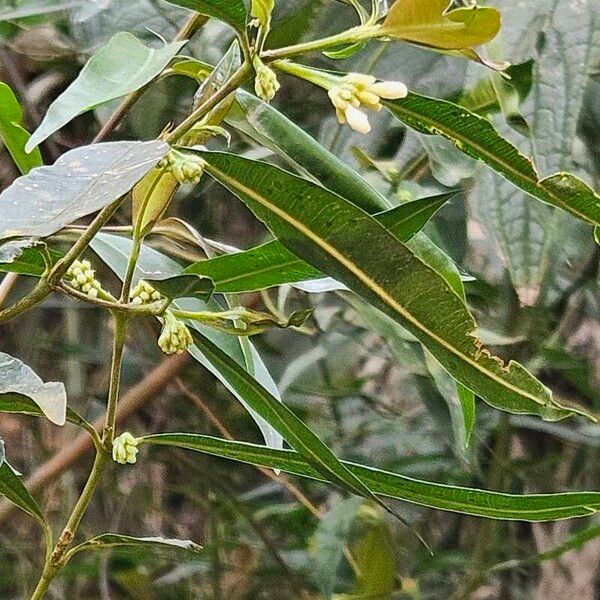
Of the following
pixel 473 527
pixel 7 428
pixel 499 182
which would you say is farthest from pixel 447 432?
pixel 7 428

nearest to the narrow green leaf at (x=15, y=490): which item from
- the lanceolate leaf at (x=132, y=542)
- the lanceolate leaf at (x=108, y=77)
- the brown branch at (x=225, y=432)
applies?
the lanceolate leaf at (x=132, y=542)

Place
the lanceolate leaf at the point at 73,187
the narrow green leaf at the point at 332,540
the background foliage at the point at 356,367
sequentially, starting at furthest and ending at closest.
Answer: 1. the narrow green leaf at the point at 332,540
2. the background foliage at the point at 356,367
3. the lanceolate leaf at the point at 73,187

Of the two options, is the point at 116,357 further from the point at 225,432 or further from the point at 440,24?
the point at 225,432

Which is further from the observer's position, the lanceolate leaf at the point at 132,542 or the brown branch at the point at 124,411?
Result: the brown branch at the point at 124,411

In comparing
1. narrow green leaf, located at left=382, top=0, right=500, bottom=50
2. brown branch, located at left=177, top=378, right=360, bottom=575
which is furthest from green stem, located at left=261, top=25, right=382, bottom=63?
brown branch, located at left=177, top=378, right=360, bottom=575

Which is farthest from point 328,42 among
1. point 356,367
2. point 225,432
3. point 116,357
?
point 356,367

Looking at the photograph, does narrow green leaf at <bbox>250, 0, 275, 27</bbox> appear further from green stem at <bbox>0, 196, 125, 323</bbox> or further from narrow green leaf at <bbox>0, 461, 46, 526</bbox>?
narrow green leaf at <bbox>0, 461, 46, 526</bbox>

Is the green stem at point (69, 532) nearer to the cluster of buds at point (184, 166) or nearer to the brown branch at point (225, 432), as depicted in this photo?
the cluster of buds at point (184, 166)
